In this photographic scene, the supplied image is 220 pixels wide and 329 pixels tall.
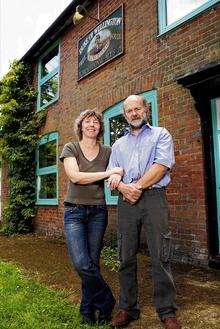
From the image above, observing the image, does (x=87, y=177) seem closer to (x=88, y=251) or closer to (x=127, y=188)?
(x=127, y=188)

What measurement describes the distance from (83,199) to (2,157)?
9.26 m

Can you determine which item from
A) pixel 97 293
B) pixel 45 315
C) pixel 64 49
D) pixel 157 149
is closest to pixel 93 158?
pixel 157 149

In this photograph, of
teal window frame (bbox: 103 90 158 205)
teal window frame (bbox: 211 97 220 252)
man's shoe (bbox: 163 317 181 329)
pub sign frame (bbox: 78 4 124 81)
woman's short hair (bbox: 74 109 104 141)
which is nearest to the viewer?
man's shoe (bbox: 163 317 181 329)

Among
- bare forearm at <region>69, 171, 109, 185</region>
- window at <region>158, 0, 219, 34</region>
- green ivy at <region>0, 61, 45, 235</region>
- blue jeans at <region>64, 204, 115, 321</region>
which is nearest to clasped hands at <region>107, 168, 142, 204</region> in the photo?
bare forearm at <region>69, 171, 109, 185</region>

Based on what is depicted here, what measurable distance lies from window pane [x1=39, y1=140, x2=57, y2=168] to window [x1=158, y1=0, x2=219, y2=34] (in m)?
5.21

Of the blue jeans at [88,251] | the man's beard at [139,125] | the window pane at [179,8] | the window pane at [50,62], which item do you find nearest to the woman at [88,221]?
the blue jeans at [88,251]

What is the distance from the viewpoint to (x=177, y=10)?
643cm

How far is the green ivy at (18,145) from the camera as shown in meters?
11.4

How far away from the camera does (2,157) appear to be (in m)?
12.1

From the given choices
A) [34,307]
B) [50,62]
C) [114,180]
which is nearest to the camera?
[114,180]

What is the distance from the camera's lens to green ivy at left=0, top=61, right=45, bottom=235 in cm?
1143

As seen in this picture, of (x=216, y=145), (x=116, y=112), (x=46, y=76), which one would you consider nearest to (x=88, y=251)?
(x=216, y=145)

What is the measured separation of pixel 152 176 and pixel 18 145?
30.2 ft

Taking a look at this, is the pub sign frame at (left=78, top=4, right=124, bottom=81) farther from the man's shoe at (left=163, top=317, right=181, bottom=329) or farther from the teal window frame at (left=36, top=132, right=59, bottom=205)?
the man's shoe at (left=163, top=317, right=181, bottom=329)
